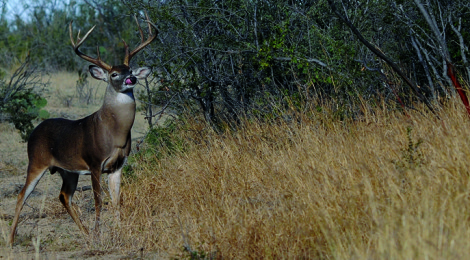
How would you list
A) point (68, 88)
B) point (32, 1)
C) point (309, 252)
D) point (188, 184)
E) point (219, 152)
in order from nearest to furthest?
1. point (309, 252)
2. point (188, 184)
3. point (219, 152)
4. point (68, 88)
5. point (32, 1)

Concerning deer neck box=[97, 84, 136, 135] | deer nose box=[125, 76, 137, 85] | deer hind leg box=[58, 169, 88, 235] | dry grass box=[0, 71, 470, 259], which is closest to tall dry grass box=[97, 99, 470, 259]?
dry grass box=[0, 71, 470, 259]

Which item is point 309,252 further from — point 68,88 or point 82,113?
point 68,88

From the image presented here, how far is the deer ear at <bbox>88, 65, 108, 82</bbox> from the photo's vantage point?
716cm

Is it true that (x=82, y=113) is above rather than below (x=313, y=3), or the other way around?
below

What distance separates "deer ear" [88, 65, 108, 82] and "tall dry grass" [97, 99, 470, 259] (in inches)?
49.7

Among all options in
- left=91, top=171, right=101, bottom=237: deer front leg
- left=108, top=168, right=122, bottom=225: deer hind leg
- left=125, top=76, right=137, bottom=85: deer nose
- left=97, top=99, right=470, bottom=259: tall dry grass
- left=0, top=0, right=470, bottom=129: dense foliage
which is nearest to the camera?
left=97, top=99, right=470, bottom=259: tall dry grass

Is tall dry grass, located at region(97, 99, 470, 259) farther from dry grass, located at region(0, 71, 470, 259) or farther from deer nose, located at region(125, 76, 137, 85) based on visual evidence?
deer nose, located at region(125, 76, 137, 85)

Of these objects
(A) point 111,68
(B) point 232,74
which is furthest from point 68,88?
(A) point 111,68

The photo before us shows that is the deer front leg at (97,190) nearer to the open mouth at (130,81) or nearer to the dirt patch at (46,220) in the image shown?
the dirt patch at (46,220)

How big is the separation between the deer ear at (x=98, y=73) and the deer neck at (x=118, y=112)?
325mm

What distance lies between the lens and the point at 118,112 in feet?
22.6

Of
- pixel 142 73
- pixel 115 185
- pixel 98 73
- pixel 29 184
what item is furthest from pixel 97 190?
pixel 142 73

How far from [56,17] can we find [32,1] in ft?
7.77

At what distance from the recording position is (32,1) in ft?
84.9
